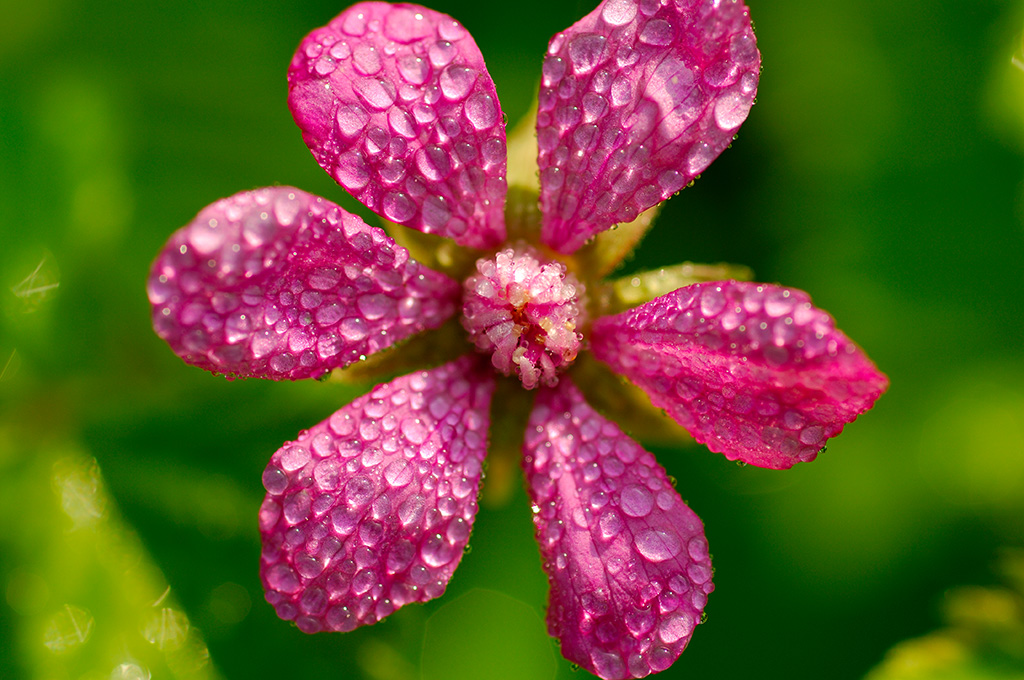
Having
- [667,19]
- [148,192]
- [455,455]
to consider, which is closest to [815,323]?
[667,19]

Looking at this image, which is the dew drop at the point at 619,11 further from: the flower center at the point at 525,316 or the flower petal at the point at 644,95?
the flower center at the point at 525,316

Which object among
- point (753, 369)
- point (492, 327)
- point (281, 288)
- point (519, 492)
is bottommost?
point (519, 492)

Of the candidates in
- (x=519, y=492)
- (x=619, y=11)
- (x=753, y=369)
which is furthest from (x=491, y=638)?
(x=619, y=11)

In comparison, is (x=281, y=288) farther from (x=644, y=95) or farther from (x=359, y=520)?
(x=644, y=95)

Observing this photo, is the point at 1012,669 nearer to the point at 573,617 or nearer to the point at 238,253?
the point at 573,617

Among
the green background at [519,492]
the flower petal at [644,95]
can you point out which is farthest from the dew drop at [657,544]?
the green background at [519,492]

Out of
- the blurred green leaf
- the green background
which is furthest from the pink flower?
the blurred green leaf
